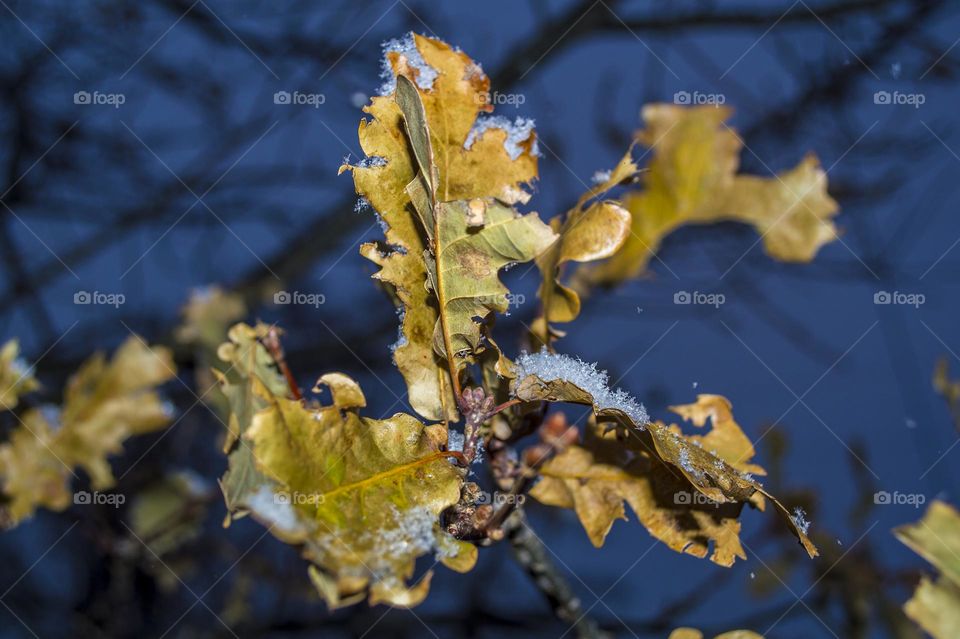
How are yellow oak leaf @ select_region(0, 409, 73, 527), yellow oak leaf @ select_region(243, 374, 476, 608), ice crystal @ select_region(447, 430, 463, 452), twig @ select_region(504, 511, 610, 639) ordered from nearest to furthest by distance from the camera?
yellow oak leaf @ select_region(243, 374, 476, 608) < ice crystal @ select_region(447, 430, 463, 452) < twig @ select_region(504, 511, 610, 639) < yellow oak leaf @ select_region(0, 409, 73, 527)

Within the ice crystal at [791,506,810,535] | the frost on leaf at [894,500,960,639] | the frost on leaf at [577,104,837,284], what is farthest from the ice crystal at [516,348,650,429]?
the frost on leaf at [577,104,837,284]

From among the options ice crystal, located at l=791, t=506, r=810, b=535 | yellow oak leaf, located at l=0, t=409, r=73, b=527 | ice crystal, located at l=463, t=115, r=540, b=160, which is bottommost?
yellow oak leaf, located at l=0, t=409, r=73, b=527

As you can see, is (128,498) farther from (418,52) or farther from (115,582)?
(418,52)

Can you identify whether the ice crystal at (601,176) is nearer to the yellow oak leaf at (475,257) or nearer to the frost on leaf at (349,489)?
the yellow oak leaf at (475,257)

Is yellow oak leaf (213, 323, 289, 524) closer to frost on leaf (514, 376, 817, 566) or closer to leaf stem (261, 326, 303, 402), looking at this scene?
leaf stem (261, 326, 303, 402)

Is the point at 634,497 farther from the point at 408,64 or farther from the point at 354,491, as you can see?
the point at 408,64

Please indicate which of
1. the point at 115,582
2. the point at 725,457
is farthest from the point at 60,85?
the point at 725,457
